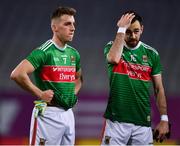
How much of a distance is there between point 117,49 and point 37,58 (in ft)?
2.11

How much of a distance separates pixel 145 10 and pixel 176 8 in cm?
59

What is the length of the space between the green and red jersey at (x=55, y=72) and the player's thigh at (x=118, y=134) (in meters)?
0.39

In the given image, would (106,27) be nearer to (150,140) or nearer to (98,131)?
(98,131)

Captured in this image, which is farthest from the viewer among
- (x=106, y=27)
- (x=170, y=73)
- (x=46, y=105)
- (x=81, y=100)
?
(x=106, y=27)

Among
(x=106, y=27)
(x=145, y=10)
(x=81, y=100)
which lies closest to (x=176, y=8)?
(x=145, y=10)

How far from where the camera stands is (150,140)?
440 cm

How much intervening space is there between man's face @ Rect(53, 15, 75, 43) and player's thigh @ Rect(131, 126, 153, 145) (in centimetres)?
94

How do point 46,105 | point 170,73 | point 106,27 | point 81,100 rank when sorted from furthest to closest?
point 106,27 → point 170,73 → point 81,100 → point 46,105

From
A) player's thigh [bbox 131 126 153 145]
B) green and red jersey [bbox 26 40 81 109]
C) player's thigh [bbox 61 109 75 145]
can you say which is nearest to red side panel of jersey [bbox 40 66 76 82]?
green and red jersey [bbox 26 40 81 109]

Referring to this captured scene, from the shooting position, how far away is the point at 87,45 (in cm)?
940

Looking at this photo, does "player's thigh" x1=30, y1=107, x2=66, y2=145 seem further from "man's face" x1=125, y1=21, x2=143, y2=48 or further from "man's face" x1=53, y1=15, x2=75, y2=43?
"man's face" x1=125, y1=21, x2=143, y2=48

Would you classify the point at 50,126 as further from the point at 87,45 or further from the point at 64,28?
the point at 87,45

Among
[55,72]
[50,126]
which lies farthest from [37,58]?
[50,126]

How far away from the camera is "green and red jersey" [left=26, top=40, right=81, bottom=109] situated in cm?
424
